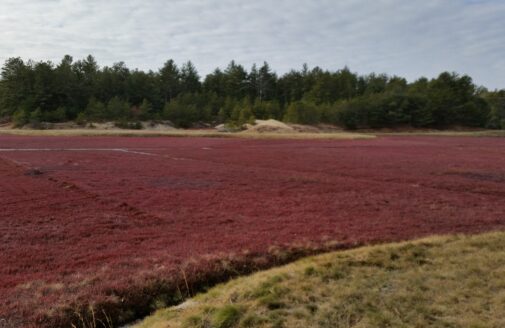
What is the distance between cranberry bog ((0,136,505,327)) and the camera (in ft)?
21.8

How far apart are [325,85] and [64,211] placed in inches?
4257

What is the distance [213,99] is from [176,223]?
9108cm

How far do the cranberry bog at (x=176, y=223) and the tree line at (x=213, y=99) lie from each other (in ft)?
196

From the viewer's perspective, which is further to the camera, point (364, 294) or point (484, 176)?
point (484, 176)

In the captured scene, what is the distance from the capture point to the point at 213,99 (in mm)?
Answer: 100250

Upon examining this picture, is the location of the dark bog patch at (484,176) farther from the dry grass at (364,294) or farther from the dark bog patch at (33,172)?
the dark bog patch at (33,172)

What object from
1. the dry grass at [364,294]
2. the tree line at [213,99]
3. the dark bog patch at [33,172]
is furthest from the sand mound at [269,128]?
the dry grass at [364,294]

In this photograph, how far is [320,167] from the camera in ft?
83.0

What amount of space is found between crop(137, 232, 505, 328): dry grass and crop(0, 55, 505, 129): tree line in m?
71.6

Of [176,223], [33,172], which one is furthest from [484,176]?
[33,172]

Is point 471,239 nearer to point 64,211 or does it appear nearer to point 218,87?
point 64,211

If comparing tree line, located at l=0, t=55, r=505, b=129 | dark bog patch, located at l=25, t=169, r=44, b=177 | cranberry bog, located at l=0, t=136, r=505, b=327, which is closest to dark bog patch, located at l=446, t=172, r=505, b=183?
cranberry bog, located at l=0, t=136, r=505, b=327

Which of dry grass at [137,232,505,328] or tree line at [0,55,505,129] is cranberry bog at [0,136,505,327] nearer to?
dry grass at [137,232,505,328]

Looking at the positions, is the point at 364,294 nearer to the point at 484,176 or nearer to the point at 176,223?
the point at 176,223
